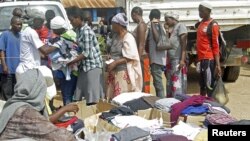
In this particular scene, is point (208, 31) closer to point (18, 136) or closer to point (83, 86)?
point (83, 86)

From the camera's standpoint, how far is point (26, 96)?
3.65 m

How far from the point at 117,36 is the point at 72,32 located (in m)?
0.56

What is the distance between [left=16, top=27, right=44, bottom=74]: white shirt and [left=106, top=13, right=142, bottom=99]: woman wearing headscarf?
0.91 meters

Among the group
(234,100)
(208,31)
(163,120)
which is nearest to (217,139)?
(163,120)

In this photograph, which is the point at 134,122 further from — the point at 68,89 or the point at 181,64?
the point at 181,64

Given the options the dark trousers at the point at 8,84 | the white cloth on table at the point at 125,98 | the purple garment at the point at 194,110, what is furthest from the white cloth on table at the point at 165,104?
the dark trousers at the point at 8,84

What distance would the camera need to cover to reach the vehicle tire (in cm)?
977

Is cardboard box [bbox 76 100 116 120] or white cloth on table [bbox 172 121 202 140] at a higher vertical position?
white cloth on table [bbox 172 121 202 140]

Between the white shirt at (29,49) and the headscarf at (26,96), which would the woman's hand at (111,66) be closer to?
the white shirt at (29,49)

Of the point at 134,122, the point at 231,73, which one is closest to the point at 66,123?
the point at 134,122

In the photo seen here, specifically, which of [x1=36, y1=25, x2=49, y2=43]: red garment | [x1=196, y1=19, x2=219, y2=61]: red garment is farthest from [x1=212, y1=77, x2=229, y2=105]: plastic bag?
[x1=36, y1=25, x2=49, y2=43]: red garment

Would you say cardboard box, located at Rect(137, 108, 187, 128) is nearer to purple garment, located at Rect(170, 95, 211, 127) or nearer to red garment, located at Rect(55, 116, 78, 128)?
purple garment, located at Rect(170, 95, 211, 127)

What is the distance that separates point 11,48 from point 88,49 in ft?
4.76

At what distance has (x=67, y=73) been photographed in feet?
20.5
